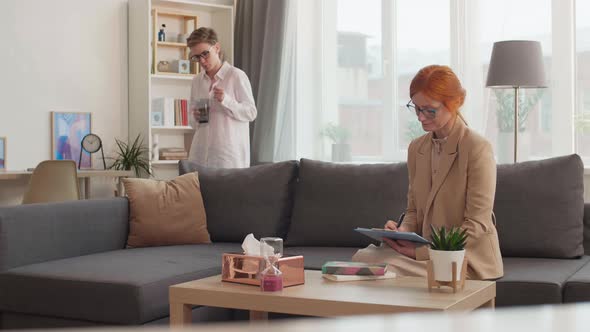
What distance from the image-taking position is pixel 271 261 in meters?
→ 2.48

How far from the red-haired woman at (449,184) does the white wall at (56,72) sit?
3693 millimetres

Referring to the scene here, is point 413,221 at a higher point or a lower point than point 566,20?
lower

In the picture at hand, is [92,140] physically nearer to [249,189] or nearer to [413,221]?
[249,189]

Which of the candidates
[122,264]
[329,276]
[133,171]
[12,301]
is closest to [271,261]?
[329,276]

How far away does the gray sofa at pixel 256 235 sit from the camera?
2.97m

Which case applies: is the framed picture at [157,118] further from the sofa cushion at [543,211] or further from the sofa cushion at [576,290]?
the sofa cushion at [576,290]

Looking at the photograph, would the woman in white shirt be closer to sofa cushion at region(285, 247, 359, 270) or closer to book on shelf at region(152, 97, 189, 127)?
sofa cushion at region(285, 247, 359, 270)

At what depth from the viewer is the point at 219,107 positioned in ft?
15.3

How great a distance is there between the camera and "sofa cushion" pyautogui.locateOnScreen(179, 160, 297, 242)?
155 inches

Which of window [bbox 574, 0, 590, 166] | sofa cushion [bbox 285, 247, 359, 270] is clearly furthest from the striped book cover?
window [bbox 574, 0, 590, 166]

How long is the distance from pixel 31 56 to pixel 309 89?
2.14 metres

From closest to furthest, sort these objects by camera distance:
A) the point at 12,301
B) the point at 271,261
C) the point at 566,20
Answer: the point at 271,261, the point at 12,301, the point at 566,20

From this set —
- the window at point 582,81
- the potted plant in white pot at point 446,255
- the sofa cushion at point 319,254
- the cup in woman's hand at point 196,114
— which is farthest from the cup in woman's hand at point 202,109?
the potted plant in white pot at point 446,255

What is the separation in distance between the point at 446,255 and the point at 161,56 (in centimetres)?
461
